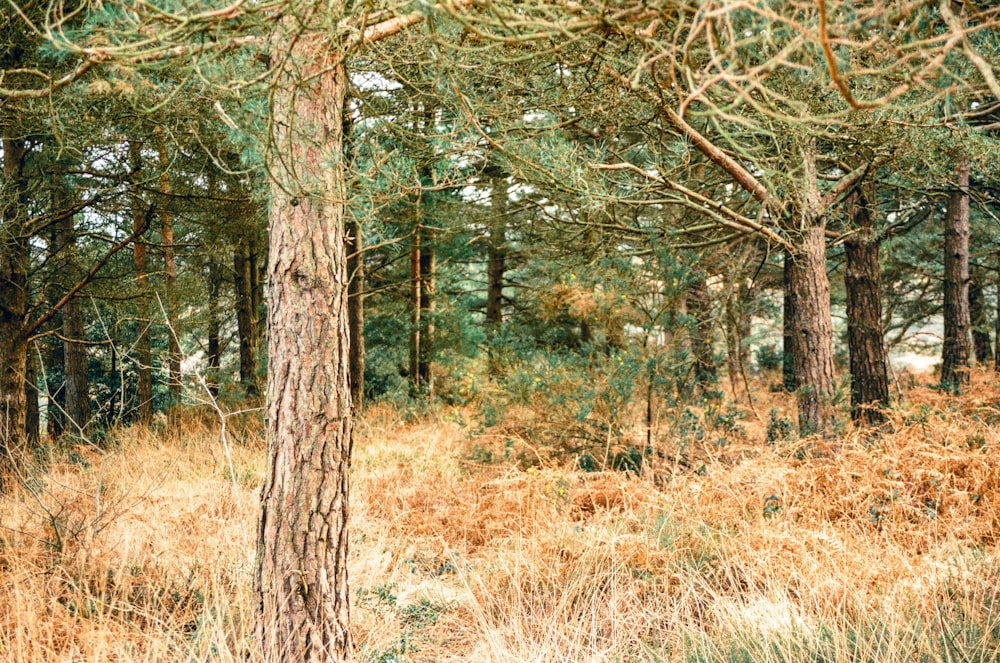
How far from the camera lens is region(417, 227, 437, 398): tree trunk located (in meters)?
10.6

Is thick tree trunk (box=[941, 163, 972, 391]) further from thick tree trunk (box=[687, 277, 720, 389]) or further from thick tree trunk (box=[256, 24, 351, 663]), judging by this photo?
thick tree trunk (box=[256, 24, 351, 663])

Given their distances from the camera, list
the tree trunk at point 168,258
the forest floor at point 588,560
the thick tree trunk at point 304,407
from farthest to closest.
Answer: the tree trunk at point 168,258 → the forest floor at point 588,560 → the thick tree trunk at point 304,407

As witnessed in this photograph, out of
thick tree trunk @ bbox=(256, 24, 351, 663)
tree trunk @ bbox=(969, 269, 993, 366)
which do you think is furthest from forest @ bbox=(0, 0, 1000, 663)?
tree trunk @ bbox=(969, 269, 993, 366)

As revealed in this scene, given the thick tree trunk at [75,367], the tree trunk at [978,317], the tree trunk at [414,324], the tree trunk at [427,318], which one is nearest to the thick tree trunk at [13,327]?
the thick tree trunk at [75,367]

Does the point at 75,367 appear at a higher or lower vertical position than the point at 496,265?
lower

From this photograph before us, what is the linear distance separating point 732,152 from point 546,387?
2.63m

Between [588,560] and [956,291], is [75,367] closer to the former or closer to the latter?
[588,560]

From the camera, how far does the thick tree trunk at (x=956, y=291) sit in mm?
8461

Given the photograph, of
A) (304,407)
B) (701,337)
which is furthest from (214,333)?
(304,407)

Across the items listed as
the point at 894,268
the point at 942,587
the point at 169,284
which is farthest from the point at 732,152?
the point at 894,268

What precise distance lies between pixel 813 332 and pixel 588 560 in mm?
3127

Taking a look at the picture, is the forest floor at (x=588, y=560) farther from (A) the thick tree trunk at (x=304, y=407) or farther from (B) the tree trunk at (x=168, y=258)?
(B) the tree trunk at (x=168, y=258)

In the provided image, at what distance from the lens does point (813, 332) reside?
5.55 metres

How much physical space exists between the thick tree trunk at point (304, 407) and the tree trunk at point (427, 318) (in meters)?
7.63
